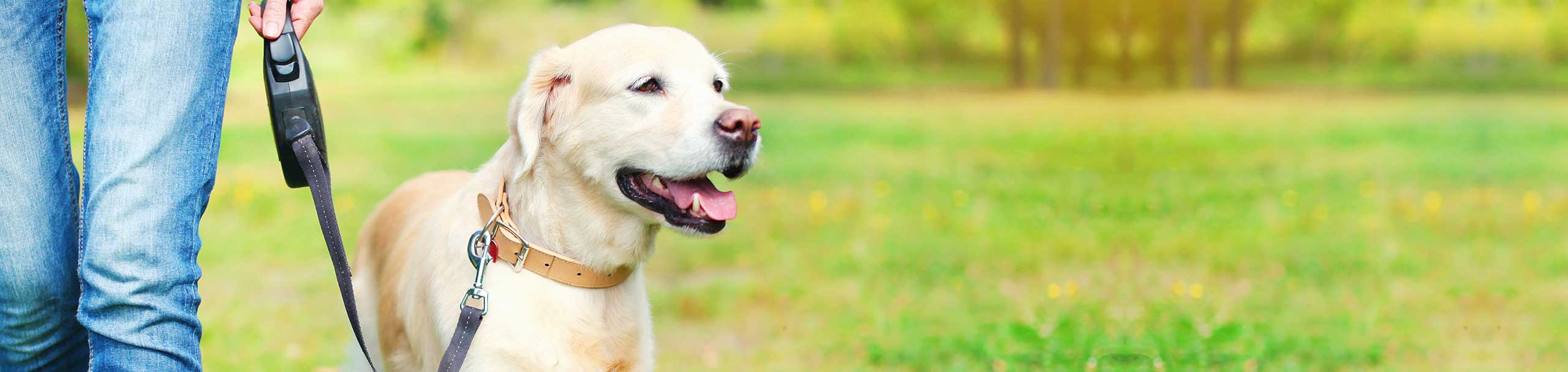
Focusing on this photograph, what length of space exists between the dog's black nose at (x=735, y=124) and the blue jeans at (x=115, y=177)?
1011mm

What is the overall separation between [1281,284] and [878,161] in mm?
5286

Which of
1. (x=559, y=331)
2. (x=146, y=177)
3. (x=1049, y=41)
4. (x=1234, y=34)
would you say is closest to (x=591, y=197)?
(x=559, y=331)

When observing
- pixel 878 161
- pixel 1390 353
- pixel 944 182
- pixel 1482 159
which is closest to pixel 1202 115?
pixel 1482 159

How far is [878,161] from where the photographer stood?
11039mm

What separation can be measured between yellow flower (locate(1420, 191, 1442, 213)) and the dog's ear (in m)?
7.11

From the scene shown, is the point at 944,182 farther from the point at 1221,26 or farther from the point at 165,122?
the point at 1221,26

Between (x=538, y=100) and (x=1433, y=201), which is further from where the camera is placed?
(x=1433, y=201)

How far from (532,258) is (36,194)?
1.00m

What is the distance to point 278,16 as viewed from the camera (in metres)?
2.63

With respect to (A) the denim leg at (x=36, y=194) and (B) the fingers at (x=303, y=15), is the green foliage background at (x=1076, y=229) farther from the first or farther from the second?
(B) the fingers at (x=303, y=15)

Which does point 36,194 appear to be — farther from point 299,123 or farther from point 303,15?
point 303,15

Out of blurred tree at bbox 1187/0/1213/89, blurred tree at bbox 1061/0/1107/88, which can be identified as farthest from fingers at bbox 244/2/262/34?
blurred tree at bbox 1187/0/1213/89

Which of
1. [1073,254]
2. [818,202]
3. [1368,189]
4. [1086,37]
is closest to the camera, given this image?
[1073,254]

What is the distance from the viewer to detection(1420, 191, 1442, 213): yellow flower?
820 cm
